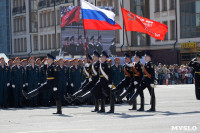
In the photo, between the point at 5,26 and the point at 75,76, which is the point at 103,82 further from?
the point at 5,26

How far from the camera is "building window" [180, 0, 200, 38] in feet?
161

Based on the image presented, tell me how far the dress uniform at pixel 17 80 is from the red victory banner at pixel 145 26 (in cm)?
451

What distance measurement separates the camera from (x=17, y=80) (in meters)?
21.1

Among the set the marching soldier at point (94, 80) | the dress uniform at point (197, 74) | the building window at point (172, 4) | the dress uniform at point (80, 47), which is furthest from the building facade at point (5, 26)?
the marching soldier at point (94, 80)

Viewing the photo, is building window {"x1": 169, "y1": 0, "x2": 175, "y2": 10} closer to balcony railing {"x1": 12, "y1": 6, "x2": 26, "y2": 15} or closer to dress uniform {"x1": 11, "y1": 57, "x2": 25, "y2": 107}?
balcony railing {"x1": 12, "y1": 6, "x2": 26, "y2": 15}

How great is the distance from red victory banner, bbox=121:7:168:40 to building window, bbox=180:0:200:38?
1191 inches

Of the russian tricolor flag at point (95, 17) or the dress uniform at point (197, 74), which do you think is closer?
the russian tricolor flag at point (95, 17)

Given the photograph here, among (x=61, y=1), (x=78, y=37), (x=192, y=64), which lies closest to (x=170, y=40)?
(x=78, y=37)

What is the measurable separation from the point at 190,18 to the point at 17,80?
3116cm

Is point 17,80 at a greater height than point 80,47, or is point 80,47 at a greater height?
point 80,47

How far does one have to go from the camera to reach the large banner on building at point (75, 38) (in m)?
42.2

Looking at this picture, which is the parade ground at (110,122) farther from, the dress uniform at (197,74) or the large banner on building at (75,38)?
the large banner on building at (75,38)

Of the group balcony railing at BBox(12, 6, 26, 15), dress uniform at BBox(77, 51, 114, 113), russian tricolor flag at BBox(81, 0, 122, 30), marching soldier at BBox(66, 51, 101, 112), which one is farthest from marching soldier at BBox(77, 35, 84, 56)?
balcony railing at BBox(12, 6, 26, 15)

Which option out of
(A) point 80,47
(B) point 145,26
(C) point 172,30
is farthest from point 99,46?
(B) point 145,26
